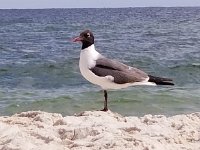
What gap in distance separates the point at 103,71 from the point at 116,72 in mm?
199

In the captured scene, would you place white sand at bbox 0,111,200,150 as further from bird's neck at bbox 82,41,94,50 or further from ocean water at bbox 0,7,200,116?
ocean water at bbox 0,7,200,116

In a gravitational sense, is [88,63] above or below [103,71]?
above

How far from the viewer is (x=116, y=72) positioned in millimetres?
6418

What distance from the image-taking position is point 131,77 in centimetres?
648

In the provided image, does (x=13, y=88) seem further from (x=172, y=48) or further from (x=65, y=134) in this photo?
(x=172, y=48)

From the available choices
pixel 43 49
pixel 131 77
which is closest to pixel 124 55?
pixel 43 49

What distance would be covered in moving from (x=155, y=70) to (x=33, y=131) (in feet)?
34.6

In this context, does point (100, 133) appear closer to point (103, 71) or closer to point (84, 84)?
point (103, 71)

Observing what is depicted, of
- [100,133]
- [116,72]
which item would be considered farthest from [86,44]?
[100,133]

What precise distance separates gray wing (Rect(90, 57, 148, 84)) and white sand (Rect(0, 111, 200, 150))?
0.51m

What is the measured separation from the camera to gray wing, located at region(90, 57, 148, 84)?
6.28m

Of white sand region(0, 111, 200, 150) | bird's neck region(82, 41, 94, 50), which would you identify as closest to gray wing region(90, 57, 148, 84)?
bird's neck region(82, 41, 94, 50)

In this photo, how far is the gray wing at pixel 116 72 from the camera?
628cm

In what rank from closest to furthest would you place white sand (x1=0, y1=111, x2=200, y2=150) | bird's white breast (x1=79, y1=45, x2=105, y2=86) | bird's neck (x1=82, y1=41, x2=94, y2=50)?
1. white sand (x1=0, y1=111, x2=200, y2=150)
2. bird's white breast (x1=79, y1=45, x2=105, y2=86)
3. bird's neck (x1=82, y1=41, x2=94, y2=50)
